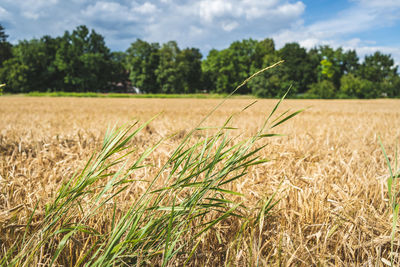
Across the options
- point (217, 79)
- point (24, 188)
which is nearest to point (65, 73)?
point (217, 79)

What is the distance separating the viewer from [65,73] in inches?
2426

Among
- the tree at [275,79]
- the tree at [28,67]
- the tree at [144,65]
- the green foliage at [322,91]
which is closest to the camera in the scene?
the tree at [275,79]

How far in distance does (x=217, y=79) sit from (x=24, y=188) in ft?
227

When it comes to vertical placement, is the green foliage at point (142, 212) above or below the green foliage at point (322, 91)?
below

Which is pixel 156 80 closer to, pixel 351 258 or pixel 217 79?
pixel 217 79

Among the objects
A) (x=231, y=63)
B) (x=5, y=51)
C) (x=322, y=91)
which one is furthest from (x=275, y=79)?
(x=5, y=51)

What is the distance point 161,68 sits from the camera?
210ft

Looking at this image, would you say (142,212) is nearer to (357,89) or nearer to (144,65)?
(357,89)

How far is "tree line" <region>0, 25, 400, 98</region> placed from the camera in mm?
56062

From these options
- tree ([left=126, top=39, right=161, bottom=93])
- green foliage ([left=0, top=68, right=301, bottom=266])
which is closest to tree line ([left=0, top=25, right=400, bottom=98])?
tree ([left=126, top=39, right=161, bottom=93])

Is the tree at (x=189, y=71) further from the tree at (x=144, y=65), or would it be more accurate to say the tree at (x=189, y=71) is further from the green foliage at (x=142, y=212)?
the green foliage at (x=142, y=212)

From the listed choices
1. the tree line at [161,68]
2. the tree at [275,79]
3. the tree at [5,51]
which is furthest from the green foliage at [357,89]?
the tree at [5,51]

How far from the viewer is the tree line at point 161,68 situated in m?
56.1

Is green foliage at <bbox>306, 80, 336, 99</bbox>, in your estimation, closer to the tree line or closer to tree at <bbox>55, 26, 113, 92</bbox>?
the tree line
